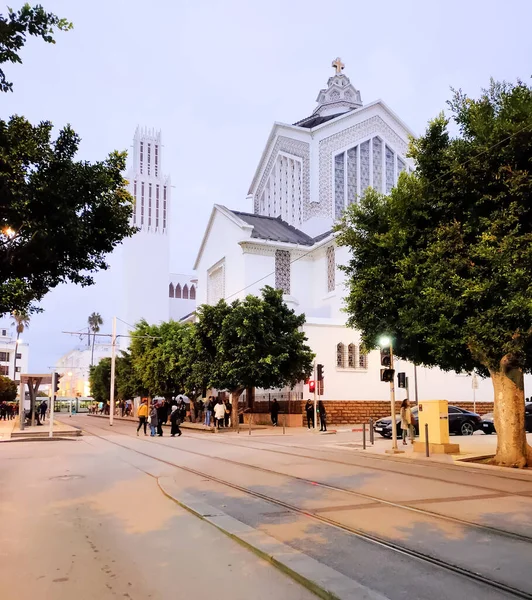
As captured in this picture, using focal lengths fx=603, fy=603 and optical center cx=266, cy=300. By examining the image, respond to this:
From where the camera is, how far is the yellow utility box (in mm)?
17703

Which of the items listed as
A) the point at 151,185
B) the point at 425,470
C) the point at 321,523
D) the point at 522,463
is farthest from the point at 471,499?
the point at 151,185

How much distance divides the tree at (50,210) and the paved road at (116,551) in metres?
3.80

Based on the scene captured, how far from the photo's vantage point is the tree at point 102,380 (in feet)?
232

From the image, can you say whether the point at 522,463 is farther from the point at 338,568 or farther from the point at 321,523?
the point at 338,568

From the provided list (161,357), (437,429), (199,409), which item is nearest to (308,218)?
(161,357)

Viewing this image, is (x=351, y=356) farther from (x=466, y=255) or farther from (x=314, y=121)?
(x=314, y=121)

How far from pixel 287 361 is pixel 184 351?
6799 mm

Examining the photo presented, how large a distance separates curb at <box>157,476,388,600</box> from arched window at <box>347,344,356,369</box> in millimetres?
32623

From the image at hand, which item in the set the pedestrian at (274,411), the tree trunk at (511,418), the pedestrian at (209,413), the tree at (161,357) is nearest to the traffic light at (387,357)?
the tree trunk at (511,418)

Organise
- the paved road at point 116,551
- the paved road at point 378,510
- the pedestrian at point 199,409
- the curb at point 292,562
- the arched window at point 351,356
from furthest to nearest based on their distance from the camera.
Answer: the pedestrian at point 199,409 < the arched window at point 351,356 < the paved road at point 378,510 < the paved road at point 116,551 < the curb at point 292,562

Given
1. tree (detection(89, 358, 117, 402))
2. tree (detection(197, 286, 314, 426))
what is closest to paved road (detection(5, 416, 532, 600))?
tree (detection(197, 286, 314, 426))

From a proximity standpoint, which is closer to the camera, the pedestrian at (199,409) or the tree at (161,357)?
the tree at (161,357)

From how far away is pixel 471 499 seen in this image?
9.55 meters

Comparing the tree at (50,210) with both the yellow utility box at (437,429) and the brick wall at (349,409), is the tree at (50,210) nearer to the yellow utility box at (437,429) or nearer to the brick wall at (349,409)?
the yellow utility box at (437,429)
